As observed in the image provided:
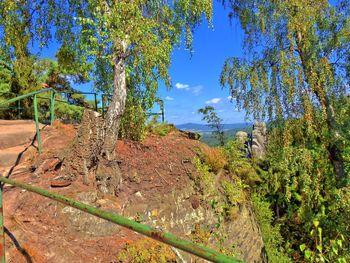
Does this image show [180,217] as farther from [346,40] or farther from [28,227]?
[346,40]

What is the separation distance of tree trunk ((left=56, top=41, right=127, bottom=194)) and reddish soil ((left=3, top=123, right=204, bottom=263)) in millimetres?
208

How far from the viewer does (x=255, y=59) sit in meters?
7.98

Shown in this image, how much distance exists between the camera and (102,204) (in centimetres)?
552

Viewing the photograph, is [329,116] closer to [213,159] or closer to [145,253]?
[213,159]

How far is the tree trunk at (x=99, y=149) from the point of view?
19.6 feet

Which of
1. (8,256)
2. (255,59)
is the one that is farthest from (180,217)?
(255,59)

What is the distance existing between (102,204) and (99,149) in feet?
4.06

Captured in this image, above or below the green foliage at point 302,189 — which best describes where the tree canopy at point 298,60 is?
above

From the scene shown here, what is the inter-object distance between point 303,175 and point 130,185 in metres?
4.27

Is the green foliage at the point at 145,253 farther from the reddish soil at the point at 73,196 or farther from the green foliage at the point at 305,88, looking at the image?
the green foliage at the point at 305,88

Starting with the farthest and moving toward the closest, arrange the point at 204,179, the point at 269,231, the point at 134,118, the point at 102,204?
the point at 269,231
the point at 134,118
the point at 204,179
the point at 102,204

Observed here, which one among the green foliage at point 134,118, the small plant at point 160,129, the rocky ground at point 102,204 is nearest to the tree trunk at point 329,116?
the rocky ground at point 102,204

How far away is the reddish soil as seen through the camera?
4047mm

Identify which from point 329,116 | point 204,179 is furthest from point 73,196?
point 329,116
